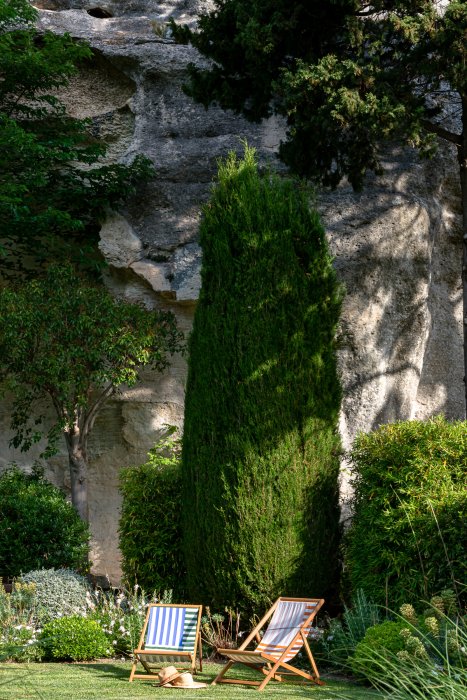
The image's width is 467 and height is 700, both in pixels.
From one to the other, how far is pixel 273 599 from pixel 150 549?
1756 millimetres

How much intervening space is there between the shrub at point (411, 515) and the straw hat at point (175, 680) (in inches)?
76.1

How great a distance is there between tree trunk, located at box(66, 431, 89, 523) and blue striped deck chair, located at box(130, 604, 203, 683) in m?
5.56

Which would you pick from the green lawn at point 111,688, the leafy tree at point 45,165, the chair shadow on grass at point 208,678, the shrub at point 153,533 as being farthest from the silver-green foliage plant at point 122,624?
the leafy tree at point 45,165

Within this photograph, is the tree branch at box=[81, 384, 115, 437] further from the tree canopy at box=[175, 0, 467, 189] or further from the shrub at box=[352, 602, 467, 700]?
the shrub at box=[352, 602, 467, 700]

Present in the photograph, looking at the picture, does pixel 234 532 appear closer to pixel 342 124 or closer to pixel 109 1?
pixel 342 124

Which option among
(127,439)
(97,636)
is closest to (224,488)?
(97,636)

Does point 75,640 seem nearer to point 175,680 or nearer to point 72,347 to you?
point 175,680

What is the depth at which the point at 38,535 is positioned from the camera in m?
10.2

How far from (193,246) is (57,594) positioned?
669 centimetres

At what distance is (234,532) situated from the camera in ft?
26.1

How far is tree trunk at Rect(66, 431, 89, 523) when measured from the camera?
12.5 m

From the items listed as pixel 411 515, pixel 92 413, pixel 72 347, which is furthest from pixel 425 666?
pixel 92 413

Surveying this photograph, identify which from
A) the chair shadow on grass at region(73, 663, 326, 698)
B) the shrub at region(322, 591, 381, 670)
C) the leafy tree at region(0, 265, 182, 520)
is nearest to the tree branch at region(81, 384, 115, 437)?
the leafy tree at region(0, 265, 182, 520)

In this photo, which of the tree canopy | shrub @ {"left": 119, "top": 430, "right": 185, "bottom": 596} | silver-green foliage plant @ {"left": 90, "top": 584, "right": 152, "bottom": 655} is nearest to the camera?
silver-green foliage plant @ {"left": 90, "top": 584, "right": 152, "bottom": 655}
